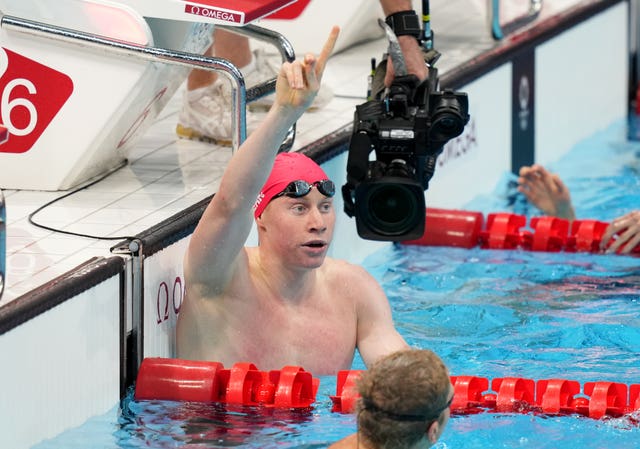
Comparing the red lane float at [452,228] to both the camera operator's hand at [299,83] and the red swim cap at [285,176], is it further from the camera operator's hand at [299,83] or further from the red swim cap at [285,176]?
the camera operator's hand at [299,83]

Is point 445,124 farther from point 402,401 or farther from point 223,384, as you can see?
point 402,401

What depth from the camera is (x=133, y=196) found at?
13.6 feet

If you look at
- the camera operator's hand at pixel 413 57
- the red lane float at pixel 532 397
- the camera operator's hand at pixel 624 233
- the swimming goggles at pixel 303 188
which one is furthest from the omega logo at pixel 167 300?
the camera operator's hand at pixel 624 233

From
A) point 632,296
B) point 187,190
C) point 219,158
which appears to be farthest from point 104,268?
point 632,296

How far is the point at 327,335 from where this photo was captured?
3.63 meters

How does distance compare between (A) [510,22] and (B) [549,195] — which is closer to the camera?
(B) [549,195]

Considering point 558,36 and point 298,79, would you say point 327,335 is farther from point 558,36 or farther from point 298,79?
point 558,36

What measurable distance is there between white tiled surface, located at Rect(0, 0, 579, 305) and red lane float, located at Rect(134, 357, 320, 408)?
1.08 feet

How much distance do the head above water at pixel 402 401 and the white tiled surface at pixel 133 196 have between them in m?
1.07

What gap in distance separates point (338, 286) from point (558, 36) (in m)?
3.93

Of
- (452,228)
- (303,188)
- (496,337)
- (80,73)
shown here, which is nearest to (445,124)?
(303,188)

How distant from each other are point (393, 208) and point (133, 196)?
0.80 metres

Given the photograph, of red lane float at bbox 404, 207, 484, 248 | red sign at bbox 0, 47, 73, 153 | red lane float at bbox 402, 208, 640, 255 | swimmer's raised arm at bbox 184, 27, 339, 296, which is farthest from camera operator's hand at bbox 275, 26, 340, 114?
red lane float at bbox 404, 207, 484, 248

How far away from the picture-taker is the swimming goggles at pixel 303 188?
3516 millimetres
